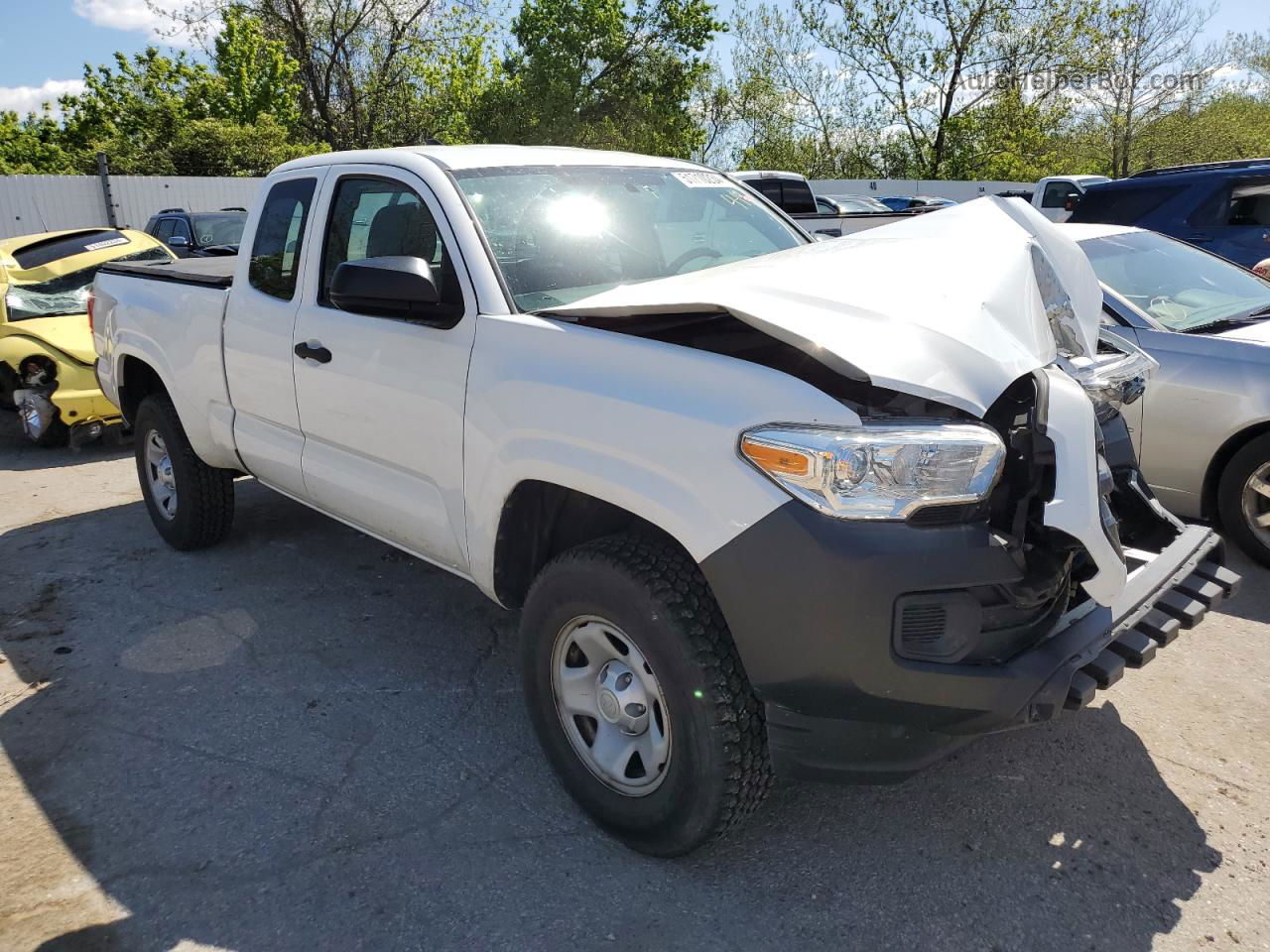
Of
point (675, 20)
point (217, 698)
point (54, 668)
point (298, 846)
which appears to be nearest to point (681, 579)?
point (298, 846)

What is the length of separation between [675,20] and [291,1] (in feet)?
40.4

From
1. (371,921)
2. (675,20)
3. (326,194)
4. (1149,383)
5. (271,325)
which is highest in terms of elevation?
(675,20)

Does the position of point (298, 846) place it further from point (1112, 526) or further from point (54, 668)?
point (1112, 526)

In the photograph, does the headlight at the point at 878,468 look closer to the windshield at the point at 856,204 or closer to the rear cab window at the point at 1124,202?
the rear cab window at the point at 1124,202

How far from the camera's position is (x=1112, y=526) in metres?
2.41

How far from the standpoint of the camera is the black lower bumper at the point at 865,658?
2123 mm

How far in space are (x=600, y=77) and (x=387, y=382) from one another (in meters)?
32.1

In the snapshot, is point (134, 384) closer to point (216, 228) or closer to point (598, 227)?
point (598, 227)

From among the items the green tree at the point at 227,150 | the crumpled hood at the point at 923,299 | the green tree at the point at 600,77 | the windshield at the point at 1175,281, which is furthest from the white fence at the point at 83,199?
the crumpled hood at the point at 923,299

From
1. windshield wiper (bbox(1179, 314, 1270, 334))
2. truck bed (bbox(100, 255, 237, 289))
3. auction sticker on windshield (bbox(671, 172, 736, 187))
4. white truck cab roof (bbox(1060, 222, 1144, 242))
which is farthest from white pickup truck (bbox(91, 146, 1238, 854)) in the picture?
white truck cab roof (bbox(1060, 222, 1144, 242))

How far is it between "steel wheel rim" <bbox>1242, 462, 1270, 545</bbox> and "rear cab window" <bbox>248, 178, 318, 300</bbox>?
4398 mm

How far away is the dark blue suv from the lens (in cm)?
830

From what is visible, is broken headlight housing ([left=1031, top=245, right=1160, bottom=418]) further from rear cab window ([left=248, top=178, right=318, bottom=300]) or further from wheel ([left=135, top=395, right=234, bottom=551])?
wheel ([left=135, top=395, right=234, bottom=551])

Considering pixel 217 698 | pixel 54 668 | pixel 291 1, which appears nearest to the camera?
pixel 217 698
